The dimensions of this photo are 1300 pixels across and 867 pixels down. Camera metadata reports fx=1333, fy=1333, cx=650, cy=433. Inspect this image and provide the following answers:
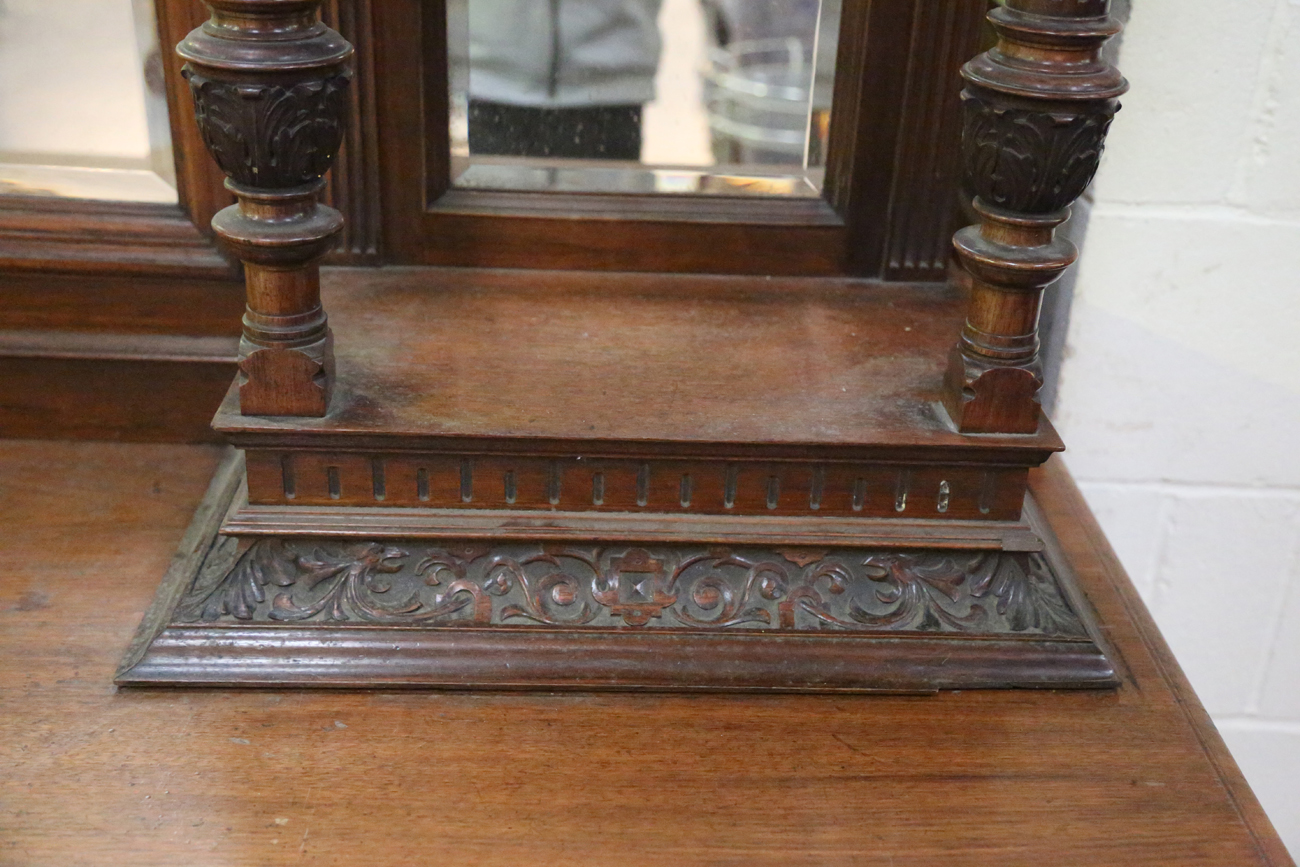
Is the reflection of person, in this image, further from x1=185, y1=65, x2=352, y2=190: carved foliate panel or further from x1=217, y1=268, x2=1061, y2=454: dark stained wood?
x1=185, y1=65, x2=352, y2=190: carved foliate panel

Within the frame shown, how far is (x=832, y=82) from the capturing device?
1166 mm

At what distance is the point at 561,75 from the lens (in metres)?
1.17

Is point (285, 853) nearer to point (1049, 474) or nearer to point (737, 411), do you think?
point (737, 411)

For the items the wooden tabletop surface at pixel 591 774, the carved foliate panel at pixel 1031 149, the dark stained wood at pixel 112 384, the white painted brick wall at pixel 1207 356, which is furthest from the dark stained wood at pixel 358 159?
the white painted brick wall at pixel 1207 356

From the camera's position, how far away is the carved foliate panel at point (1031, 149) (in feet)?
2.66

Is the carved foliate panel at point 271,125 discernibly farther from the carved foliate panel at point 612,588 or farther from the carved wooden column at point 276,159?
the carved foliate panel at point 612,588

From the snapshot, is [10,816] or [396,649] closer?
[10,816]

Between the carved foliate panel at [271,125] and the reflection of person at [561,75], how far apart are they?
34 centimetres

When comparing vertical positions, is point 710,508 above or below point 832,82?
below

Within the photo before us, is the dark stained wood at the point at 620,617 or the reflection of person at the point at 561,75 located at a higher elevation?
the reflection of person at the point at 561,75

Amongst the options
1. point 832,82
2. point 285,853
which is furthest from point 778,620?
point 832,82

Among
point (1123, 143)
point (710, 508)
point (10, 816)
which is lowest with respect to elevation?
point (10, 816)

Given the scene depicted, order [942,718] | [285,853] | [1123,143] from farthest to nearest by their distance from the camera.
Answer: [1123,143]
[942,718]
[285,853]

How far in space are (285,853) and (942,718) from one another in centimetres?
43
